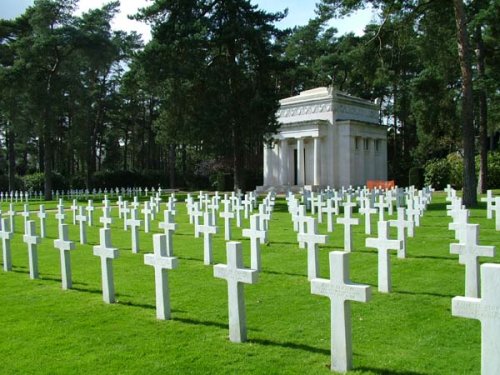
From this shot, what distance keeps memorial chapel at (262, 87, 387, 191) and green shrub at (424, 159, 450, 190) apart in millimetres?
5670

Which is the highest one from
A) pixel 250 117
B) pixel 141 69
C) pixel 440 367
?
pixel 141 69

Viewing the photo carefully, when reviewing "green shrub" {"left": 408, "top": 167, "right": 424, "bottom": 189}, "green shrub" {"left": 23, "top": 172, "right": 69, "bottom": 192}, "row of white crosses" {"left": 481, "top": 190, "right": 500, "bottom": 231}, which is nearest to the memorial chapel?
"green shrub" {"left": 408, "top": 167, "right": 424, "bottom": 189}

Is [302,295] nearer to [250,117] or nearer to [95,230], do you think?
[95,230]

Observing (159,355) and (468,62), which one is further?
(468,62)

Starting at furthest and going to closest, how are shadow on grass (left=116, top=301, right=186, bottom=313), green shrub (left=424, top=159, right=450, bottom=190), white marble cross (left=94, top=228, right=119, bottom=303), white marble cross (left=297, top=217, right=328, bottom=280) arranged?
green shrub (left=424, top=159, right=450, bottom=190), white marble cross (left=297, top=217, right=328, bottom=280), white marble cross (left=94, top=228, right=119, bottom=303), shadow on grass (left=116, top=301, right=186, bottom=313)

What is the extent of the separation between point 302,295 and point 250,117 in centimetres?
1861

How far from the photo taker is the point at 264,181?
44.1 m

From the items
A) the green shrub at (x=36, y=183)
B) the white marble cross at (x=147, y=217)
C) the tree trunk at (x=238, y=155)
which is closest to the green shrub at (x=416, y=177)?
the tree trunk at (x=238, y=155)

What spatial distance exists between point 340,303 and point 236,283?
1.18 meters

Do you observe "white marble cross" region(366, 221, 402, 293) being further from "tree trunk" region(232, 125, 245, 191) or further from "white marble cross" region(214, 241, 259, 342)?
"tree trunk" region(232, 125, 245, 191)

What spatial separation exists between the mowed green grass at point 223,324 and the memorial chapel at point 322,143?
100 ft

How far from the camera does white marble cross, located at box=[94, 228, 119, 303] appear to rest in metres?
6.83

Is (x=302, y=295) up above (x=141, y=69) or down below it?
below

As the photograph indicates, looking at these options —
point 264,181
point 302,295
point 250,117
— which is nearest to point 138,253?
point 302,295
